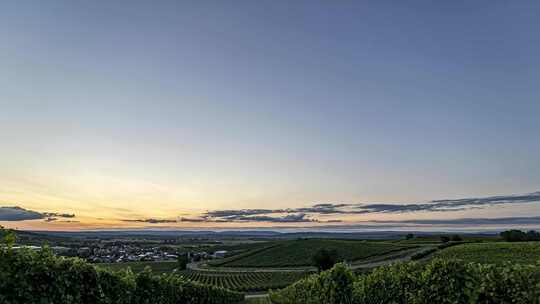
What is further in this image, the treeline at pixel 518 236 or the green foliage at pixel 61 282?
the treeline at pixel 518 236

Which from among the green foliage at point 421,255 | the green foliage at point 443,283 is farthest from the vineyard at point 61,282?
the green foliage at point 421,255

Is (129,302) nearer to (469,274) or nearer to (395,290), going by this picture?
(395,290)

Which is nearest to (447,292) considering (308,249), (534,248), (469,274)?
(469,274)

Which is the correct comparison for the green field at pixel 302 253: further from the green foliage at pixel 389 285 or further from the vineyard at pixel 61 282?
the vineyard at pixel 61 282

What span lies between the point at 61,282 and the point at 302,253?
477 feet

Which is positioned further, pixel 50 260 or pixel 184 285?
pixel 184 285

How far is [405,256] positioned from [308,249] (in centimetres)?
3827

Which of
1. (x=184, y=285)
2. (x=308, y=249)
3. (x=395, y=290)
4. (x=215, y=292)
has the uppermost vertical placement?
(x=395, y=290)

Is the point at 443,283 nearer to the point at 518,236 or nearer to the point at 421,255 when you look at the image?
the point at 421,255

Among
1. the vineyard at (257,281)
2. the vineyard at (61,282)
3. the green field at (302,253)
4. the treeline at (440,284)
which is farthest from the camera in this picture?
the green field at (302,253)

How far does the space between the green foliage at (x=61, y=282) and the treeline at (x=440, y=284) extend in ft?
25.1

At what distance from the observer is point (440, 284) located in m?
11.1

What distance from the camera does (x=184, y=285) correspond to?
19969mm

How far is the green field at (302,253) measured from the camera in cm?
13725
